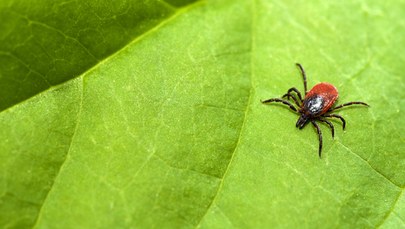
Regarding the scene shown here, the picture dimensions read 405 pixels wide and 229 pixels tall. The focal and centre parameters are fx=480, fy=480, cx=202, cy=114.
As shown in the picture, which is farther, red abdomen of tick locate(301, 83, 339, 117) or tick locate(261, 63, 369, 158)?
red abdomen of tick locate(301, 83, 339, 117)

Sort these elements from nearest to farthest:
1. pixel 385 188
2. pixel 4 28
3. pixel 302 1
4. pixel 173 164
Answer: pixel 4 28, pixel 173 164, pixel 385 188, pixel 302 1

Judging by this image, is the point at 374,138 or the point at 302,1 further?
the point at 302,1

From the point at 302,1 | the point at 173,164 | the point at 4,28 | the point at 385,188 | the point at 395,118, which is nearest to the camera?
the point at 4,28

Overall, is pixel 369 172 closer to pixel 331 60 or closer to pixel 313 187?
pixel 313 187

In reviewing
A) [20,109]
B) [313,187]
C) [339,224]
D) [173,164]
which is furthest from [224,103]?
[20,109]

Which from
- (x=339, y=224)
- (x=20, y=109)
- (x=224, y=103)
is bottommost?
(x=339, y=224)

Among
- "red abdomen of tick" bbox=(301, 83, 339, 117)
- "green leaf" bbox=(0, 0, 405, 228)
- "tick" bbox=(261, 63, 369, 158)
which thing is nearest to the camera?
"green leaf" bbox=(0, 0, 405, 228)

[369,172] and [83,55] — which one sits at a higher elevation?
[83,55]
